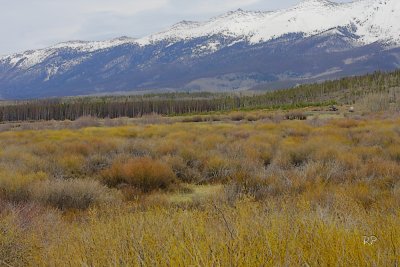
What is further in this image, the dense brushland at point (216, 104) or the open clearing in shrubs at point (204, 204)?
the dense brushland at point (216, 104)

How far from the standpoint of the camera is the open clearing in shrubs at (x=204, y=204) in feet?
12.8

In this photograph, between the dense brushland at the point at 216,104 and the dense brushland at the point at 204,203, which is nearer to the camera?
the dense brushland at the point at 204,203

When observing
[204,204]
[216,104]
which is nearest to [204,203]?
[204,204]

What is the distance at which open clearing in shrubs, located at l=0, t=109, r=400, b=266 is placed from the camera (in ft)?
12.8

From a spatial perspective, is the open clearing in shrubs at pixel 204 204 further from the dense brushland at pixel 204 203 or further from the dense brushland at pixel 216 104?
the dense brushland at pixel 216 104

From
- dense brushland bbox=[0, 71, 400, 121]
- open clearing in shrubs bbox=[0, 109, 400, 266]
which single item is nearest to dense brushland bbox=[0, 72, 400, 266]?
open clearing in shrubs bbox=[0, 109, 400, 266]

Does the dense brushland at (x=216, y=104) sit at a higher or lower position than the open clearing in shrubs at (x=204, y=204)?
lower

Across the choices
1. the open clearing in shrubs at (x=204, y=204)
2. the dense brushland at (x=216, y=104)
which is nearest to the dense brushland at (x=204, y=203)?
the open clearing in shrubs at (x=204, y=204)

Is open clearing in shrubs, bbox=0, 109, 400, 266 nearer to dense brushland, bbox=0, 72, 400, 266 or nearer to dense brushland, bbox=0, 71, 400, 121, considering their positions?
dense brushland, bbox=0, 72, 400, 266

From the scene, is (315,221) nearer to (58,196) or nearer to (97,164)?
(58,196)

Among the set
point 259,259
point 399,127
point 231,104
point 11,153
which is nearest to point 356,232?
point 259,259

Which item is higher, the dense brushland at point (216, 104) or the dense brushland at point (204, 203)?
the dense brushland at point (204, 203)

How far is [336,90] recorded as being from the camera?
10444 centimetres

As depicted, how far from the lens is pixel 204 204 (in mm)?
8312
